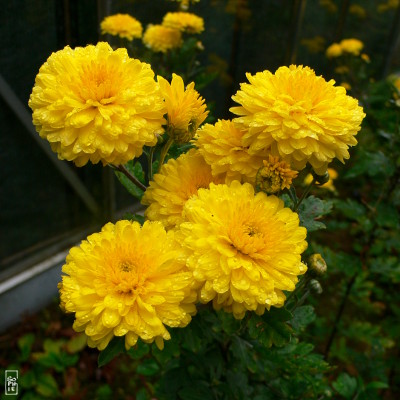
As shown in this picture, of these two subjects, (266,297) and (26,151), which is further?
(26,151)

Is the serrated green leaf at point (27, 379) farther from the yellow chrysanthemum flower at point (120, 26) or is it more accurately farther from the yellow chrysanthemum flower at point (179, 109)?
the yellow chrysanthemum flower at point (179, 109)

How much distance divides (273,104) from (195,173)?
203 millimetres

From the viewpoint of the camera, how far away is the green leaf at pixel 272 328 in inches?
32.2

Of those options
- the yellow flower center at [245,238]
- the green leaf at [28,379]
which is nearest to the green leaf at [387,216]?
the yellow flower center at [245,238]

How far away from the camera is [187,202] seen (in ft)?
2.43

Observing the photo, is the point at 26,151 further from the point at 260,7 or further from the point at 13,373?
the point at 260,7

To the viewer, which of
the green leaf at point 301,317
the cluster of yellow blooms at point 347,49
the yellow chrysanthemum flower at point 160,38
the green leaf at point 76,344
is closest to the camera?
the green leaf at point 301,317

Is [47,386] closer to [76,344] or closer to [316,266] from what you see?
[76,344]

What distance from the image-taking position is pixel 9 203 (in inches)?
82.4

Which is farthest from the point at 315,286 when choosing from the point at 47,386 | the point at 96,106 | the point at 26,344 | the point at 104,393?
the point at 26,344

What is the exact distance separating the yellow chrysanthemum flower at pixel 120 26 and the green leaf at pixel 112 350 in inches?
55.4

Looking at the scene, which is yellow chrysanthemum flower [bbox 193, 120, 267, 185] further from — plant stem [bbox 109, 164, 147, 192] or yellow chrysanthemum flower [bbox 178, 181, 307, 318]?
plant stem [bbox 109, 164, 147, 192]

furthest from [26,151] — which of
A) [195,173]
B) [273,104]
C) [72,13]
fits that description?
[273,104]

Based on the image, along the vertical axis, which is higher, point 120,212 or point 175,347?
point 175,347
